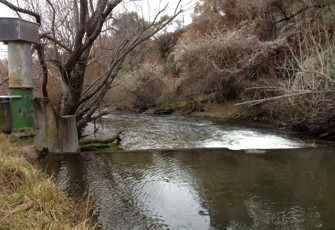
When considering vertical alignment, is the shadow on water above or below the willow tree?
below

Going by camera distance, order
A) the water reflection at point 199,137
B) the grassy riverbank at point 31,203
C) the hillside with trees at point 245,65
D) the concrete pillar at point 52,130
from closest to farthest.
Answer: the grassy riverbank at point 31,203, the concrete pillar at point 52,130, the water reflection at point 199,137, the hillside with trees at point 245,65

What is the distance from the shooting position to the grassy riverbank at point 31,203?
12.4ft

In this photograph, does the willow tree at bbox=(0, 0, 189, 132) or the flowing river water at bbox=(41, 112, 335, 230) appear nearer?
the flowing river water at bbox=(41, 112, 335, 230)

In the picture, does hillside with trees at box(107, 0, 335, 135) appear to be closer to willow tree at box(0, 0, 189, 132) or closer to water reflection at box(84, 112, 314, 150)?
water reflection at box(84, 112, 314, 150)

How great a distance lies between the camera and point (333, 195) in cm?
641

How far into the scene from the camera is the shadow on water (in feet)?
17.6

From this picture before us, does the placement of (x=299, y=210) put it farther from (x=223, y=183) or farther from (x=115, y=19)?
(x=115, y=19)

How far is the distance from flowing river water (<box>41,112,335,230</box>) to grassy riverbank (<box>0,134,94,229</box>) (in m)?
0.55

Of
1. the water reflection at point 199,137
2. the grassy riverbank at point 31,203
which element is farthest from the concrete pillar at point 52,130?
the water reflection at point 199,137

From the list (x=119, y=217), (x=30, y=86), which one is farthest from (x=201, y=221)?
(x=30, y=86)

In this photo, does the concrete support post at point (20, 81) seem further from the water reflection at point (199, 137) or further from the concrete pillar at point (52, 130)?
the water reflection at point (199, 137)

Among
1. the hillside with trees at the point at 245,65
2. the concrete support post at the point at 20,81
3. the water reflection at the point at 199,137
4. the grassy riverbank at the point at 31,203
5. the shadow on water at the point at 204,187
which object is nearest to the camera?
the grassy riverbank at the point at 31,203

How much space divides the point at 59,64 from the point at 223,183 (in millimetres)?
5417

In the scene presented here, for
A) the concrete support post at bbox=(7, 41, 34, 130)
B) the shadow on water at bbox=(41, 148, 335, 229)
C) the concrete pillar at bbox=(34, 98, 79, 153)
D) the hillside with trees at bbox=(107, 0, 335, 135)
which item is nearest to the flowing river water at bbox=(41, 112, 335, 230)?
the shadow on water at bbox=(41, 148, 335, 229)
